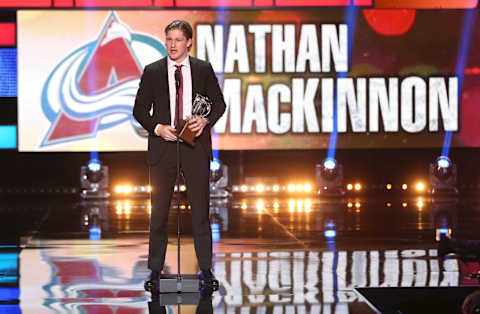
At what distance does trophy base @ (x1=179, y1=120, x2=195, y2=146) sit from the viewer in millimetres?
5523

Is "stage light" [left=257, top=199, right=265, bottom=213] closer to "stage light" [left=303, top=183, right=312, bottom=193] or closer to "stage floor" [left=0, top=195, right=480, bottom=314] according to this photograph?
"stage floor" [left=0, top=195, right=480, bottom=314]

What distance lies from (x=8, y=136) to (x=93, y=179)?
1998 millimetres

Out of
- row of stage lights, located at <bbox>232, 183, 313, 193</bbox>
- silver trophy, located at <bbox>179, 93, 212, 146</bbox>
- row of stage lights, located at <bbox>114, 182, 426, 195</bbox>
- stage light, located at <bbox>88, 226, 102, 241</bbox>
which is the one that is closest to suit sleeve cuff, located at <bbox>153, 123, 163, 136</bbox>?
silver trophy, located at <bbox>179, 93, 212, 146</bbox>

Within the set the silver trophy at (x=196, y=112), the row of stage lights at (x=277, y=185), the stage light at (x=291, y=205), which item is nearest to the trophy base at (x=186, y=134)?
the silver trophy at (x=196, y=112)

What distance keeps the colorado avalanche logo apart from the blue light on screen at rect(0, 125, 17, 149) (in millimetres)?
997

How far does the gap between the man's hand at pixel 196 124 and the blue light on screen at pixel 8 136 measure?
34.8 ft

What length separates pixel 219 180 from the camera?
14.5 meters

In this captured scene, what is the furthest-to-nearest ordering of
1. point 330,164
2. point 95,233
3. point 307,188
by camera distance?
point 307,188
point 330,164
point 95,233

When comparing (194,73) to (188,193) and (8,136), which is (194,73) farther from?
(8,136)

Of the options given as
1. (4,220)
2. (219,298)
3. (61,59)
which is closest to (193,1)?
(61,59)

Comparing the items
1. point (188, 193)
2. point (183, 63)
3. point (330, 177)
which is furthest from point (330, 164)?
point (183, 63)

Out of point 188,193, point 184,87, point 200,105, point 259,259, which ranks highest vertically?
point 184,87

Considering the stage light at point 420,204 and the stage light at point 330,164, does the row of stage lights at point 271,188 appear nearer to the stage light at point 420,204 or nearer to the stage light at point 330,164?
the stage light at point 330,164

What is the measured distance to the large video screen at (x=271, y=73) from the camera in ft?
48.8
